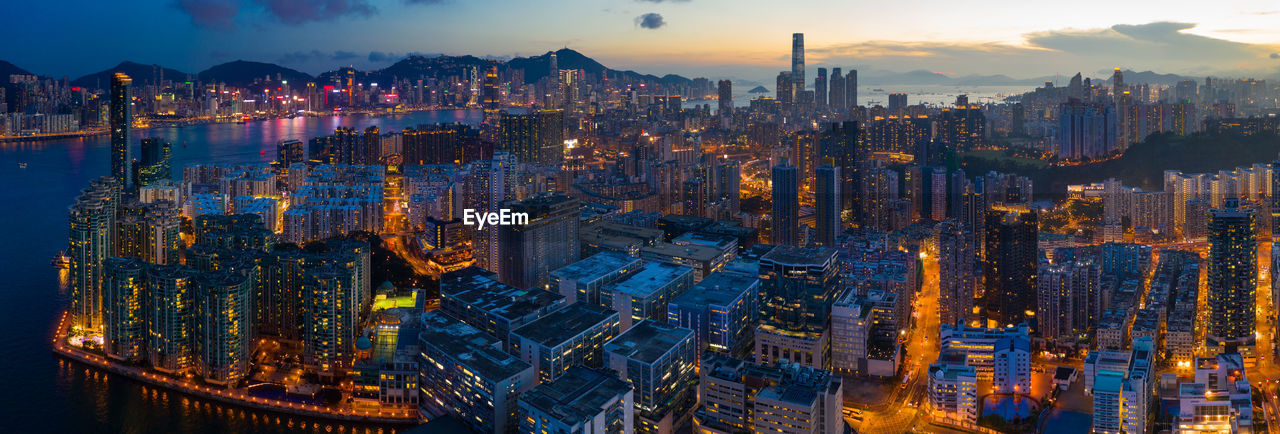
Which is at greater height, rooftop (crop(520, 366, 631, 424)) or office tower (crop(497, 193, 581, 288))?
office tower (crop(497, 193, 581, 288))

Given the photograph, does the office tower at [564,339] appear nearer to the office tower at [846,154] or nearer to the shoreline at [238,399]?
the shoreline at [238,399]

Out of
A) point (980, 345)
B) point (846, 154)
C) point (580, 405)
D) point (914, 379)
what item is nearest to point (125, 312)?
point (580, 405)

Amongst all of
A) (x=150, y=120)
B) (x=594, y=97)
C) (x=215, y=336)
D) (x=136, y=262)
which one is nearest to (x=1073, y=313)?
(x=215, y=336)

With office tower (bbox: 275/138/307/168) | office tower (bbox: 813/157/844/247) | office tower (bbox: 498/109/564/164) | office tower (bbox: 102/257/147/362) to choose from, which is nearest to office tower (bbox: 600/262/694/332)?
office tower (bbox: 813/157/844/247)

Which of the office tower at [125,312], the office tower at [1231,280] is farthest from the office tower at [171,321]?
the office tower at [1231,280]

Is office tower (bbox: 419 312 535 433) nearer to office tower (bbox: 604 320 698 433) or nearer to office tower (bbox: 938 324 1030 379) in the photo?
office tower (bbox: 604 320 698 433)

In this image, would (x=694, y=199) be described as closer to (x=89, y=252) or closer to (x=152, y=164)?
(x=89, y=252)
